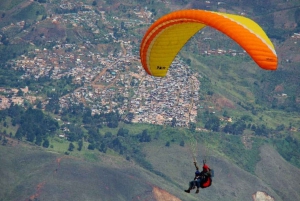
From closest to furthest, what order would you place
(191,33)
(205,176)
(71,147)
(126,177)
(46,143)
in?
(205,176) < (191,33) < (126,177) < (71,147) < (46,143)

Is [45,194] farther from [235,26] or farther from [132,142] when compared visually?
[235,26]

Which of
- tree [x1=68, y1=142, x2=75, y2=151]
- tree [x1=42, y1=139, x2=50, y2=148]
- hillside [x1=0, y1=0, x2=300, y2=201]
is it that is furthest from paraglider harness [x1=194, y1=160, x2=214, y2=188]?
tree [x1=42, y1=139, x2=50, y2=148]

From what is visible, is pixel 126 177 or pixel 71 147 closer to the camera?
pixel 126 177

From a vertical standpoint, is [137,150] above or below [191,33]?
below

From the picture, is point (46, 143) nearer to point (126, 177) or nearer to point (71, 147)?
point (71, 147)

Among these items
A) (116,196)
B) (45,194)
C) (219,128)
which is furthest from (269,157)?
(45,194)

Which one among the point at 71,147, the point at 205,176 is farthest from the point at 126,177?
the point at 205,176

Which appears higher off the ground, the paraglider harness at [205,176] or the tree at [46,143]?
the paraglider harness at [205,176]

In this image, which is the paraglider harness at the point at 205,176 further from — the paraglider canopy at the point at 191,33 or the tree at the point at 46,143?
the tree at the point at 46,143

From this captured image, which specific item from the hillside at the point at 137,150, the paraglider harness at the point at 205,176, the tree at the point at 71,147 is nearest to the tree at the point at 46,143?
the hillside at the point at 137,150
